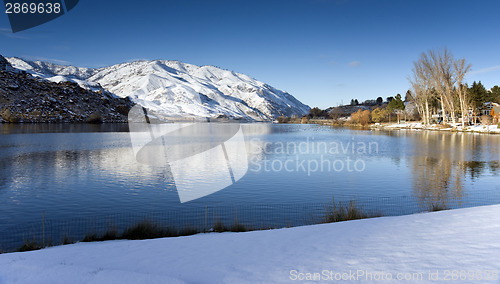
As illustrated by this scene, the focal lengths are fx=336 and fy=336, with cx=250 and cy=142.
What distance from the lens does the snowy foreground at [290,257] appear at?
610 cm

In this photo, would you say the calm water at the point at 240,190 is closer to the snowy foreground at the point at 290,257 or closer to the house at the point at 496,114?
the snowy foreground at the point at 290,257

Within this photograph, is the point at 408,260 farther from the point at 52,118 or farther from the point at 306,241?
the point at 52,118

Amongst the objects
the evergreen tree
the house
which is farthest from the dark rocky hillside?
the house

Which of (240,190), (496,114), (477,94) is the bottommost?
(240,190)

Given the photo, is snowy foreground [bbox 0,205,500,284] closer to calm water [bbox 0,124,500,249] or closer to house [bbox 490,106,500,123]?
calm water [bbox 0,124,500,249]

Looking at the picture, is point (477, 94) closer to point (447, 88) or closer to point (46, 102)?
point (447, 88)

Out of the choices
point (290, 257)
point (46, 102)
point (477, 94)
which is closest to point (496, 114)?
point (477, 94)

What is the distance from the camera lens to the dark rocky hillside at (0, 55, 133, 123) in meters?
103

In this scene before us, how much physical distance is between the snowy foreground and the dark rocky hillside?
10506cm

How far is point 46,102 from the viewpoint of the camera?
11594 centimetres

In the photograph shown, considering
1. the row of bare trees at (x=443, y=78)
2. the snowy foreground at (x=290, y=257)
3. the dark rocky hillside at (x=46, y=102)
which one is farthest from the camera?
the dark rocky hillside at (x=46, y=102)

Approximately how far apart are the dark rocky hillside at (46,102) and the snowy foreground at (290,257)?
105059 millimetres

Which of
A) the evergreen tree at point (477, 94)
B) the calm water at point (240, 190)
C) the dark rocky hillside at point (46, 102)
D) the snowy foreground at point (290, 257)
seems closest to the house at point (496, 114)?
the evergreen tree at point (477, 94)

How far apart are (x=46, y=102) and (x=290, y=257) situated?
130830mm
